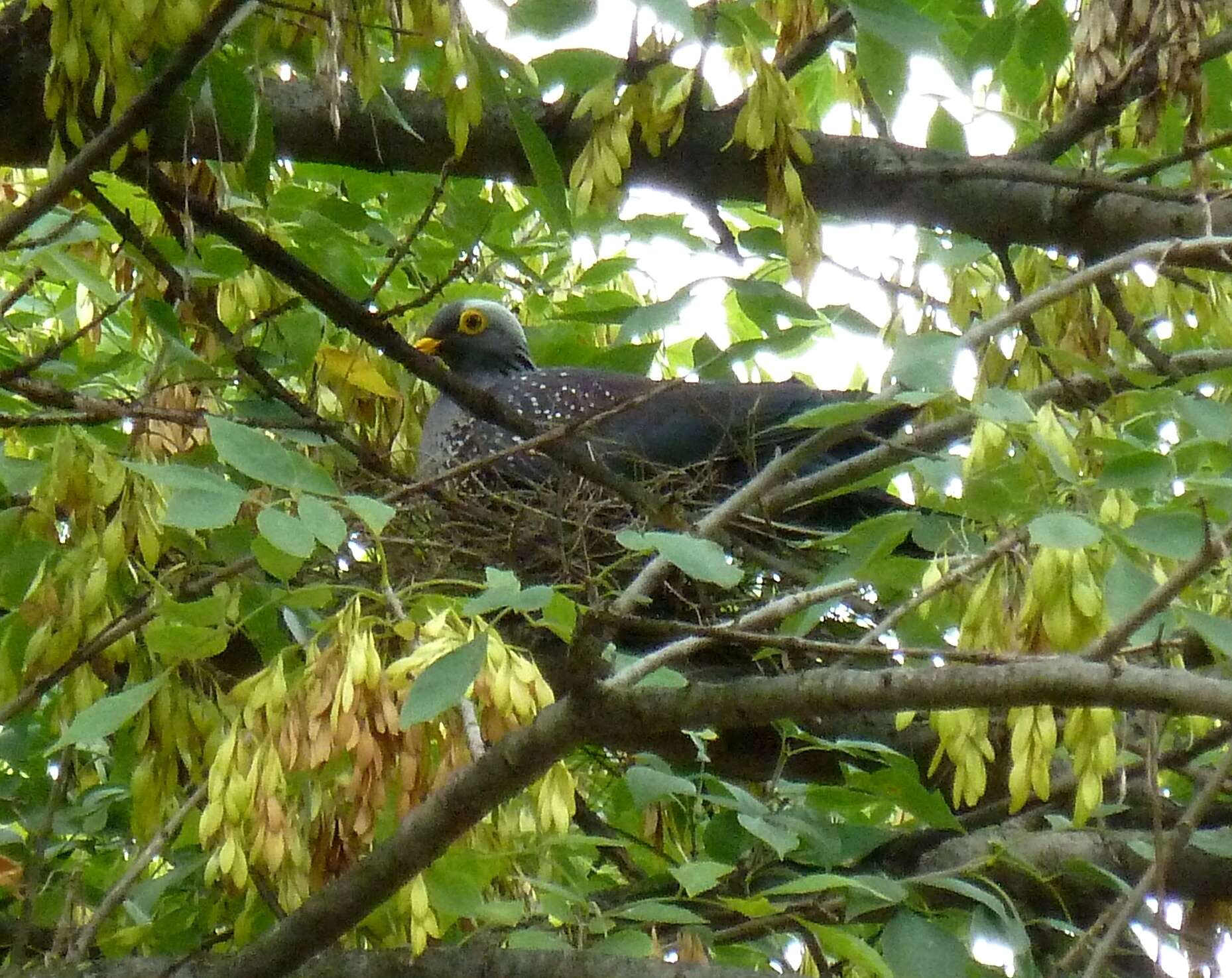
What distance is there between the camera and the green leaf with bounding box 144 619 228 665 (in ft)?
4.95

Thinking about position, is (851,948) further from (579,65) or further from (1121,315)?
(1121,315)

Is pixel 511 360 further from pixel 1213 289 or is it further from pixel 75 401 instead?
pixel 75 401

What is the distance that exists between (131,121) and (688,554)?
2.53 ft

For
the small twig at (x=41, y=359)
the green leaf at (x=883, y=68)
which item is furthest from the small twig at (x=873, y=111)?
the small twig at (x=41, y=359)

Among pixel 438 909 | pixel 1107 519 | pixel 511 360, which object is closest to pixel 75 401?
pixel 438 909

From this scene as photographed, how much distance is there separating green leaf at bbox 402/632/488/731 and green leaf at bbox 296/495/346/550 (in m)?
0.13

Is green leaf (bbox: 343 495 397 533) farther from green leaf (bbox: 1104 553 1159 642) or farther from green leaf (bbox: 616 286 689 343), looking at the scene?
green leaf (bbox: 616 286 689 343)

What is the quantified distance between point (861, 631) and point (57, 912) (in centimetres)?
136

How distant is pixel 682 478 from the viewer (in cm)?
321

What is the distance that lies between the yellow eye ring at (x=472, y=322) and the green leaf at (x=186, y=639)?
107 inches

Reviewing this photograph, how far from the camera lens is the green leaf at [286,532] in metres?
1.31

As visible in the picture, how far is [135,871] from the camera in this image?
188 centimetres

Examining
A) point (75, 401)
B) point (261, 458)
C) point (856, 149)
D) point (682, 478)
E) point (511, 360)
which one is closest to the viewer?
point (261, 458)

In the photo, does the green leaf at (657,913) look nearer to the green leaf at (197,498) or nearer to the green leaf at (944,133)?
the green leaf at (197,498)
